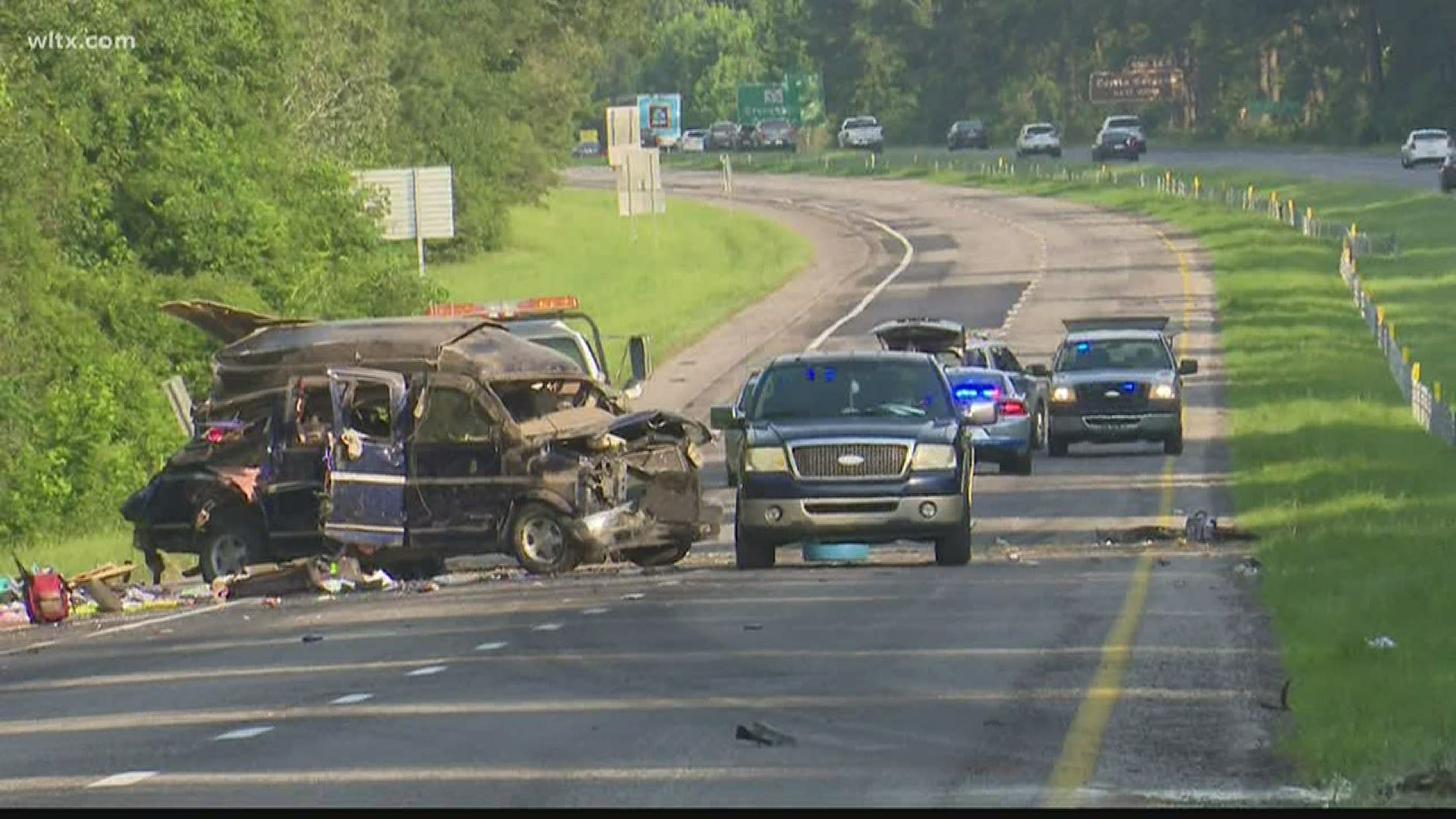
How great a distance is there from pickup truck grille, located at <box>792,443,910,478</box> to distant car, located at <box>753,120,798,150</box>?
434 feet

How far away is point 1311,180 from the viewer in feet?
328

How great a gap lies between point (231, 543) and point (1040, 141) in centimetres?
10583

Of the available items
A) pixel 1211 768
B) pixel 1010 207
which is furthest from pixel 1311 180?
pixel 1211 768

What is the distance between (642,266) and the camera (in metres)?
92.6

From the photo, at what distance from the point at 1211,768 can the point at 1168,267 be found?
215 feet

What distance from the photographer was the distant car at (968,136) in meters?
143

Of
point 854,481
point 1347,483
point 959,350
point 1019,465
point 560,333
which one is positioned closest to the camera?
point 854,481

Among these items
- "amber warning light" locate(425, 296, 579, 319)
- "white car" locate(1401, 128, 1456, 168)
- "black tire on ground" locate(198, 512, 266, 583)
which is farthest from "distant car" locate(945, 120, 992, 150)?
"black tire on ground" locate(198, 512, 266, 583)

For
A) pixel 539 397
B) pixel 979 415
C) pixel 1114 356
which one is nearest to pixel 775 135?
pixel 1114 356

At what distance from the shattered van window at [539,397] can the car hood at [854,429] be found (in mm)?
2208

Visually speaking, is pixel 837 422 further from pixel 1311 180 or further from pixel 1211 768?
pixel 1311 180

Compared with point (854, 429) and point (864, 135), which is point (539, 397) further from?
point (864, 135)

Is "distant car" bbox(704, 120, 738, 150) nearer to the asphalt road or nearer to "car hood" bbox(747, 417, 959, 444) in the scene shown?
the asphalt road

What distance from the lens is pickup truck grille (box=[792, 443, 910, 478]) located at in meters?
23.8
